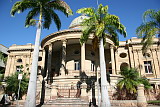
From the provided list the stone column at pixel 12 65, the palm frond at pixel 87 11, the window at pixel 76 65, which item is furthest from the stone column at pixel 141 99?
the stone column at pixel 12 65

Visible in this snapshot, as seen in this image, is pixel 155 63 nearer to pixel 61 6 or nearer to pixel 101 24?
pixel 101 24

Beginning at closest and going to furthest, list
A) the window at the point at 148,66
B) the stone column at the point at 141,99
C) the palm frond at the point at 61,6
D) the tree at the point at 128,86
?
the stone column at the point at 141,99
the palm frond at the point at 61,6
the tree at the point at 128,86
the window at the point at 148,66

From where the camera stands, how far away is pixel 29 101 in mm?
10531

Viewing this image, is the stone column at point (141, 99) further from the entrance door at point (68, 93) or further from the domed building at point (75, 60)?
the entrance door at point (68, 93)

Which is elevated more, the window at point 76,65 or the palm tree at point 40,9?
the palm tree at point 40,9

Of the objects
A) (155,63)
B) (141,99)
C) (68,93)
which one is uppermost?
(155,63)

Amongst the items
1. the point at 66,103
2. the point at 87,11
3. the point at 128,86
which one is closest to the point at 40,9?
the point at 87,11

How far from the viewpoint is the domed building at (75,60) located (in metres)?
19.5

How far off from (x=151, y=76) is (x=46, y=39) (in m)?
22.1

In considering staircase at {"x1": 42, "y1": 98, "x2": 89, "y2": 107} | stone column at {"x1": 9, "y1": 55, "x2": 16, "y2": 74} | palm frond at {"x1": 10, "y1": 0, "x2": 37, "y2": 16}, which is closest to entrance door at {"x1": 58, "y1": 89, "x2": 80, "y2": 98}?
staircase at {"x1": 42, "y1": 98, "x2": 89, "y2": 107}

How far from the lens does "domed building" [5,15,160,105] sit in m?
19.5

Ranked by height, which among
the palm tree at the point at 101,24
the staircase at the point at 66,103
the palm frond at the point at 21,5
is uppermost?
the palm frond at the point at 21,5

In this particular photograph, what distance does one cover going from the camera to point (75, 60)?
25.6m

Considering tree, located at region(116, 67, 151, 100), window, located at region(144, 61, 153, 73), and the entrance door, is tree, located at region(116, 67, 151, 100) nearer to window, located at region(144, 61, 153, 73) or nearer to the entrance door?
the entrance door
